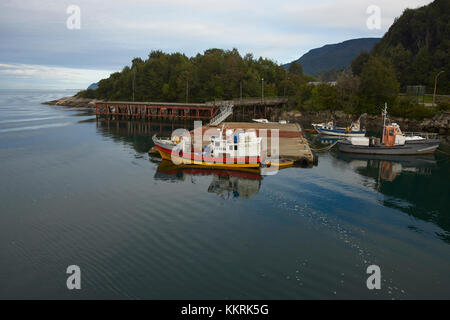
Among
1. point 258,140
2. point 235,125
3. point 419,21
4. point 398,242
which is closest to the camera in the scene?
point 398,242

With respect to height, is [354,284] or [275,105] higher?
[275,105]

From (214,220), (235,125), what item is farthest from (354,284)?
(235,125)

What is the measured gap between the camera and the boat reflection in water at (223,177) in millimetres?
30828

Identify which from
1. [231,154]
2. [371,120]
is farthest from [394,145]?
[371,120]

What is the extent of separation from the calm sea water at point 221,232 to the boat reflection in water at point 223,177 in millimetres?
202

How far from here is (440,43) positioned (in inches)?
4638

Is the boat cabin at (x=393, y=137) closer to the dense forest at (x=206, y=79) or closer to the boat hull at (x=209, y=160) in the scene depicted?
the boat hull at (x=209, y=160)

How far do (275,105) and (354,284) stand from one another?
325 ft

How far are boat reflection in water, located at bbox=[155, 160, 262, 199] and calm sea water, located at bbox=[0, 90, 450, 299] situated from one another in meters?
0.20

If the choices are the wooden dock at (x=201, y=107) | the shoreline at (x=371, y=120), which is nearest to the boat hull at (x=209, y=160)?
the shoreline at (x=371, y=120)

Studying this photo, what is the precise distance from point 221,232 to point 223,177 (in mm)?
14026

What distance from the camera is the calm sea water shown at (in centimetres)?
1636

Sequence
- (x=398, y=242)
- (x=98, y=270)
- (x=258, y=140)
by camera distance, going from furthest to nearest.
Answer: (x=258, y=140)
(x=398, y=242)
(x=98, y=270)

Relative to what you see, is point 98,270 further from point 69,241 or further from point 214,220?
point 214,220
